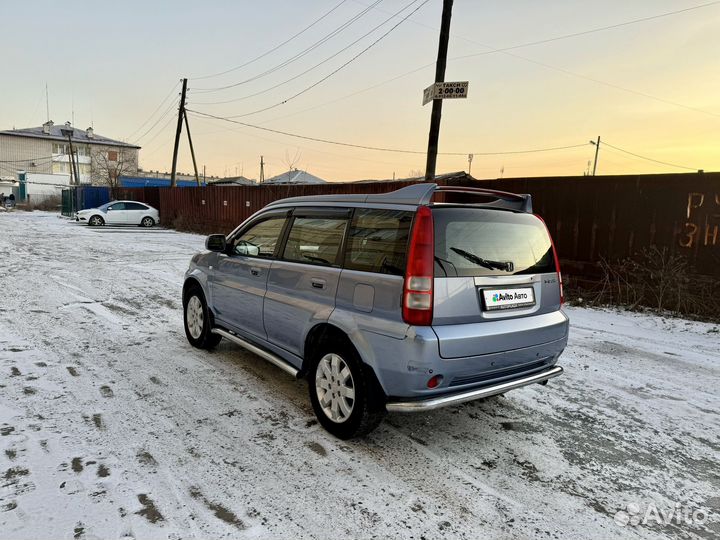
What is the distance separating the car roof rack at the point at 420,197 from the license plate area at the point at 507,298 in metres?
0.64

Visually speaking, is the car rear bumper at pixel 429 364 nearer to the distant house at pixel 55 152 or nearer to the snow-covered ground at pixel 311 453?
the snow-covered ground at pixel 311 453

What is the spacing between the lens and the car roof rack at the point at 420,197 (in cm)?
289

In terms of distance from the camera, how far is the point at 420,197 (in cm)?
289

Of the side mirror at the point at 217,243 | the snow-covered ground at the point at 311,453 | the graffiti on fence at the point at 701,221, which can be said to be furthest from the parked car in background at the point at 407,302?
the graffiti on fence at the point at 701,221

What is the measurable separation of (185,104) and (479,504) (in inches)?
1294

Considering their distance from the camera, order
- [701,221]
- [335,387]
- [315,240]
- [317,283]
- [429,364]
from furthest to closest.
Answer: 1. [701,221]
2. [315,240]
3. [317,283]
4. [335,387]
5. [429,364]

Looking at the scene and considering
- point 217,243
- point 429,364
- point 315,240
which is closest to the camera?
point 429,364

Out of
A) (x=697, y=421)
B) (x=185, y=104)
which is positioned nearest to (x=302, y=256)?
(x=697, y=421)

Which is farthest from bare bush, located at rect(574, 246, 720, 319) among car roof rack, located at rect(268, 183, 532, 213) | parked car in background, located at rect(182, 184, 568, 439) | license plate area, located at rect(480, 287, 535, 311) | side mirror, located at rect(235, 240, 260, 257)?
side mirror, located at rect(235, 240, 260, 257)

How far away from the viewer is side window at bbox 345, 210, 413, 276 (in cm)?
285

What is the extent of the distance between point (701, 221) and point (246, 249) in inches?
260

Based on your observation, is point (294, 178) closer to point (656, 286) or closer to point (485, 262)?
point (656, 286)

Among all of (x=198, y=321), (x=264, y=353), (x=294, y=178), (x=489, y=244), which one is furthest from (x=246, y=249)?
(x=294, y=178)

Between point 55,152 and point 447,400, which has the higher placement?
point 55,152
